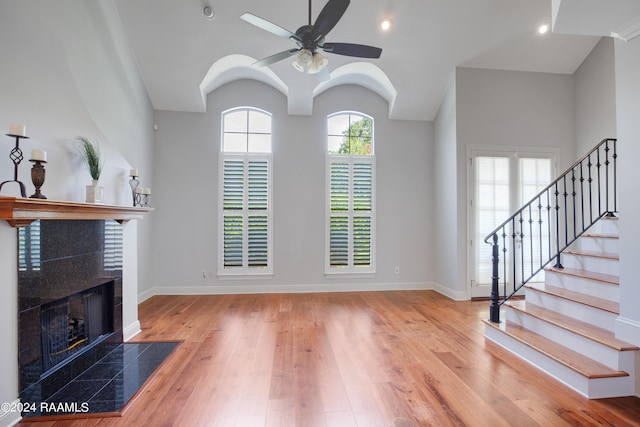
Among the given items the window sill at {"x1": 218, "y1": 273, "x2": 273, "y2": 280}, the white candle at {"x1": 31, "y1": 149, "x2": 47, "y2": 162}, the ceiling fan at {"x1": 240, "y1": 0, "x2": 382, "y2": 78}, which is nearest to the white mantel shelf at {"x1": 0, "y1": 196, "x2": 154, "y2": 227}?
the white candle at {"x1": 31, "y1": 149, "x2": 47, "y2": 162}

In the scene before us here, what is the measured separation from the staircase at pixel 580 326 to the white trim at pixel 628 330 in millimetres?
48

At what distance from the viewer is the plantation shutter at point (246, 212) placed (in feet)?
16.2

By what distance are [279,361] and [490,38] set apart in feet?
16.5

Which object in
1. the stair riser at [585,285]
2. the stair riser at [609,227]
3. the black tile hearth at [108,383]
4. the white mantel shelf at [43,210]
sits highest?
the white mantel shelf at [43,210]

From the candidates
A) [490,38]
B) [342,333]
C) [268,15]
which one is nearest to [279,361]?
[342,333]

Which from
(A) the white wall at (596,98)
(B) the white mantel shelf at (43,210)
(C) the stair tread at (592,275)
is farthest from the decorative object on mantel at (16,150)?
(A) the white wall at (596,98)

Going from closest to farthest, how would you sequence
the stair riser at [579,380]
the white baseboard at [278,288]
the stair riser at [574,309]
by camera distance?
the stair riser at [579,380]
the stair riser at [574,309]
the white baseboard at [278,288]

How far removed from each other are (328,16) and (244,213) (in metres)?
3.32

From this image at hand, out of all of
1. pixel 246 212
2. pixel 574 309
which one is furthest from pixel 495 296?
pixel 246 212

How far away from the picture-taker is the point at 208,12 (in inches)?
145

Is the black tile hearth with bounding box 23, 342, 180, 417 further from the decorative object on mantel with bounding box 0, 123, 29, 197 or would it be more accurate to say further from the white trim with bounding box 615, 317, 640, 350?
the white trim with bounding box 615, 317, 640, 350

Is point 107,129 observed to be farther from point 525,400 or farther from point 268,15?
point 525,400

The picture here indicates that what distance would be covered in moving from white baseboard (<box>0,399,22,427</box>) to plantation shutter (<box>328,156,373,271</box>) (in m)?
3.88

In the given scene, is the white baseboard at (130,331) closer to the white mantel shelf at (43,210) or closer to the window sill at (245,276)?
the white mantel shelf at (43,210)
